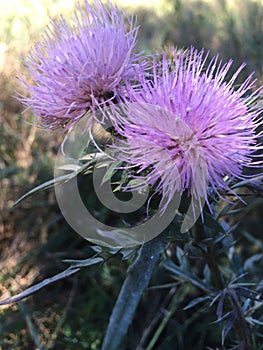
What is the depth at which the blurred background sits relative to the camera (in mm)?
1576

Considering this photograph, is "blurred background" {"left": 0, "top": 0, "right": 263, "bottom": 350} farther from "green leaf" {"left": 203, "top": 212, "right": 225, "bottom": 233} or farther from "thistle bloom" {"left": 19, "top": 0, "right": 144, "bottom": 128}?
"green leaf" {"left": 203, "top": 212, "right": 225, "bottom": 233}

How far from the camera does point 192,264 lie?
185 centimetres

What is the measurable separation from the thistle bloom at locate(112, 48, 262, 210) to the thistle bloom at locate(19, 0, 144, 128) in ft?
0.44

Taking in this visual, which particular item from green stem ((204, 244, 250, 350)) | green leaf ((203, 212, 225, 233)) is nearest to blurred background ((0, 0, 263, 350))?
green stem ((204, 244, 250, 350))

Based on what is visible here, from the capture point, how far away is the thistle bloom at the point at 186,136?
86cm

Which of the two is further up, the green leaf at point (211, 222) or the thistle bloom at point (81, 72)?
the thistle bloom at point (81, 72)

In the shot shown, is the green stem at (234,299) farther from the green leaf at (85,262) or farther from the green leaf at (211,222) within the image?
the green leaf at (85,262)

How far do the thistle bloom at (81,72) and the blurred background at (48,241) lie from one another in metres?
0.28

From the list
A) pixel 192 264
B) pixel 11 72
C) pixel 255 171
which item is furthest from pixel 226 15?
pixel 255 171

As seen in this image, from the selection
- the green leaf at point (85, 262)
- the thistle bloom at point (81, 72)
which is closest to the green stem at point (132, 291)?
the green leaf at point (85, 262)

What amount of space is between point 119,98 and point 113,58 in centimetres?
11

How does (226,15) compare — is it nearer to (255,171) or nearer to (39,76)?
(255,171)

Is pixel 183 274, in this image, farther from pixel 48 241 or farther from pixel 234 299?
pixel 48 241

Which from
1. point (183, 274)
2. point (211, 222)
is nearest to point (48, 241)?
point (183, 274)
